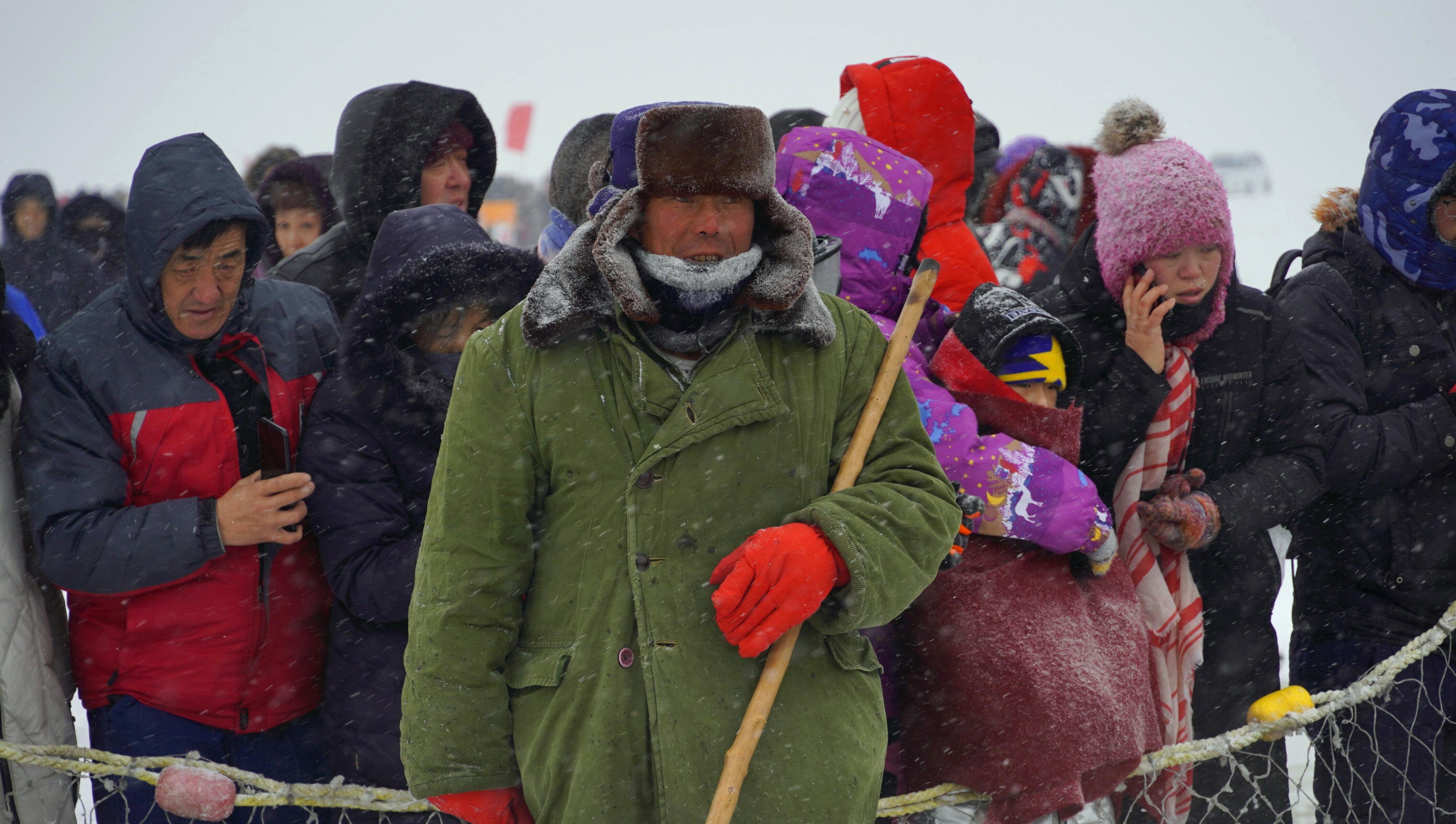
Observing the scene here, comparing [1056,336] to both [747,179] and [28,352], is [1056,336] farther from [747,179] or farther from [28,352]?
[28,352]

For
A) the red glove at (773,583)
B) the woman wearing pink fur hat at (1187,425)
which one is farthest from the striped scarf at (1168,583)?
the red glove at (773,583)

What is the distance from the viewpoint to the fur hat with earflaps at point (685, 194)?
5.71 ft

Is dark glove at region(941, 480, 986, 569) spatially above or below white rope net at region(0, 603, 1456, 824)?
above

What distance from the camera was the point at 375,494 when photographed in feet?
7.77

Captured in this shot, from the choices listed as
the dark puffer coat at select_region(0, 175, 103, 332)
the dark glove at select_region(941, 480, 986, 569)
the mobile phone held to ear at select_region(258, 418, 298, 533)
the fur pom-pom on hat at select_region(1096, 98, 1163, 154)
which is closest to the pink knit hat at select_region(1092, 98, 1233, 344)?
the fur pom-pom on hat at select_region(1096, 98, 1163, 154)

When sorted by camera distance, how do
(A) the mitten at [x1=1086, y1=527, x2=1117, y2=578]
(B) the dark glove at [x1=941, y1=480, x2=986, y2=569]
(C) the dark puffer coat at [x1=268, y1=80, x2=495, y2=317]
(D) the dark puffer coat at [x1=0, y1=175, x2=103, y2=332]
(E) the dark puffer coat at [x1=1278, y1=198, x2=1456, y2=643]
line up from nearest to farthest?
(B) the dark glove at [x1=941, y1=480, x2=986, y2=569]
(A) the mitten at [x1=1086, y1=527, x2=1117, y2=578]
(E) the dark puffer coat at [x1=1278, y1=198, x2=1456, y2=643]
(C) the dark puffer coat at [x1=268, y1=80, x2=495, y2=317]
(D) the dark puffer coat at [x1=0, y1=175, x2=103, y2=332]

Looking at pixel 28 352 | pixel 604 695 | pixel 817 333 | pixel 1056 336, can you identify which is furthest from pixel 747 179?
pixel 28 352

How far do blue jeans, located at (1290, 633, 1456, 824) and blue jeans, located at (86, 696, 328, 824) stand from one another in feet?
8.59

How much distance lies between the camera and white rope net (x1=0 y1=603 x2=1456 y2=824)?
2.32 meters

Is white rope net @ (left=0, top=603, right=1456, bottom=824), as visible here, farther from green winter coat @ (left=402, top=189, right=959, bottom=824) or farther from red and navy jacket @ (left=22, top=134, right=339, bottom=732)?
green winter coat @ (left=402, top=189, right=959, bottom=824)

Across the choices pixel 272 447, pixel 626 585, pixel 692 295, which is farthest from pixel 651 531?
pixel 272 447

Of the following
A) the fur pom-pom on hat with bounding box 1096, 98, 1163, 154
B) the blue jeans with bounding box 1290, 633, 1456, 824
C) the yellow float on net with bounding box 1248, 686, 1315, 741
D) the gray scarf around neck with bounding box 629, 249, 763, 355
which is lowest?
the blue jeans with bounding box 1290, 633, 1456, 824

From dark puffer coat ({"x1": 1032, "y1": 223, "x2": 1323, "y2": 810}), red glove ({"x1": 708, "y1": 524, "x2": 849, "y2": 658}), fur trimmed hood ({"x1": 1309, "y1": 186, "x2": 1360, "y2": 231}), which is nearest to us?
red glove ({"x1": 708, "y1": 524, "x2": 849, "y2": 658})

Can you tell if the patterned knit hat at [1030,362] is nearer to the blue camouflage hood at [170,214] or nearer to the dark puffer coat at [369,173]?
the blue camouflage hood at [170,214]
